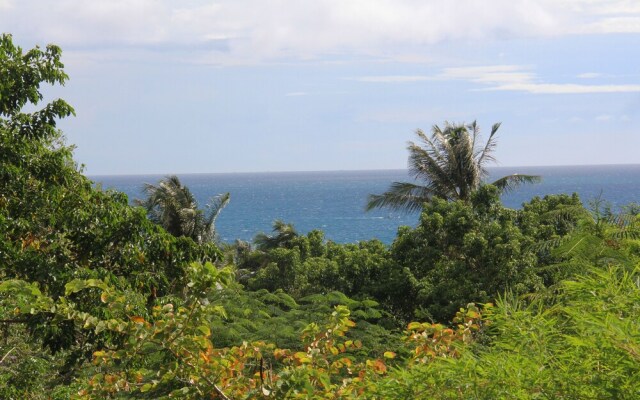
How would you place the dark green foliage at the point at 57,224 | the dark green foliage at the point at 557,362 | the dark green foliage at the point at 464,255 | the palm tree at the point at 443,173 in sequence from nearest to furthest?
the dark green foliage at the point at 557,362 < the dark green foliage at the point at 57,224 < the dark green foliage at the point at 464,255 < the palm tree at the point at 443,173

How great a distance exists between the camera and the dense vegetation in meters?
4.07

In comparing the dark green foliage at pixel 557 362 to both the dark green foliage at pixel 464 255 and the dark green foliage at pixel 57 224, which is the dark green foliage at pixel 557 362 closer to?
the dark green foliage at pixel 57 224

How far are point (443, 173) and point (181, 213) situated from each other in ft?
→ 34.5

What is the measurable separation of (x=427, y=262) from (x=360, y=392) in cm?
1597

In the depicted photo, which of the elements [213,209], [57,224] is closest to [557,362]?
[57,224]

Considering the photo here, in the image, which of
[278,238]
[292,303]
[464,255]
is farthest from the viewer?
[278,238]

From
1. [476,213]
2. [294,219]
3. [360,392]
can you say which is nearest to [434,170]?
[476,213]

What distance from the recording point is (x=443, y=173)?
28.4 meters

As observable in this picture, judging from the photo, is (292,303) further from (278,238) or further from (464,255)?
(278,238)

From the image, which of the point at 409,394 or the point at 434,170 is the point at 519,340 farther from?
the point at 434,170

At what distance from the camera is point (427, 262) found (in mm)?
21141

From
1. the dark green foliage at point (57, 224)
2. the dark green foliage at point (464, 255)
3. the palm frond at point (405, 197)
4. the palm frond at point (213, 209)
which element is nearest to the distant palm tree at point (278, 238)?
the palm frond at point (213, 209)

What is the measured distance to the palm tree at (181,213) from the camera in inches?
1250

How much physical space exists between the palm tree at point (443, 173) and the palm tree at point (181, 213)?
281 inches
